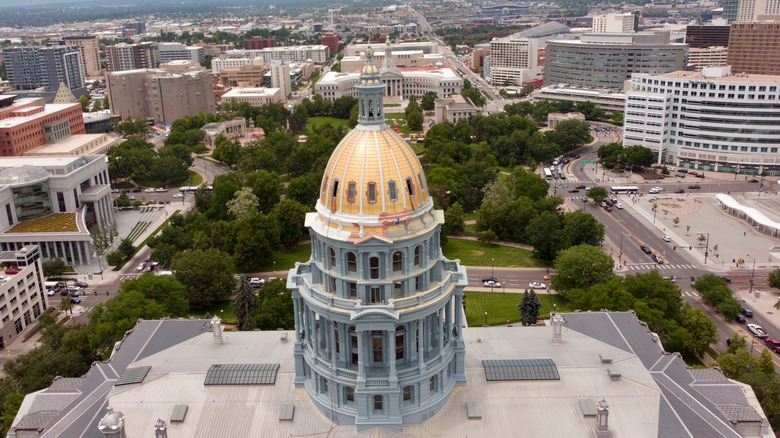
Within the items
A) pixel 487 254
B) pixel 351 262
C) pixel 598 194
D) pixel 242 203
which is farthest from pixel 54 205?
pixel 598 194

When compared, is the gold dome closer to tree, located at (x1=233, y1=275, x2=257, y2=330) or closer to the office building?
the office building

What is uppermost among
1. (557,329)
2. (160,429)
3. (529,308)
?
(160,429)

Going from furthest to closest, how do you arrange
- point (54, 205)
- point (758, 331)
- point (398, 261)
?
point (54, 205)
point (758, 331)
point (398, 261)

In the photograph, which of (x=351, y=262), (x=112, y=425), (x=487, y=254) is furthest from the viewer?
(x=487, y=254)

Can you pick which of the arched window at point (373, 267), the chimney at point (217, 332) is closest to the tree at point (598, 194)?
the chimney at point (217, 332)

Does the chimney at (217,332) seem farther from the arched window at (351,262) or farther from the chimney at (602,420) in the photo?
the chimney at (602,420)

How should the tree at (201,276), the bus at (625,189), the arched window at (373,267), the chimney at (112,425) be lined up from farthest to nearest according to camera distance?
1. the bus at (625,189)
2. the tree at (201,276)
3. the arched window at (373,267)
4. the chimney at (112,425)

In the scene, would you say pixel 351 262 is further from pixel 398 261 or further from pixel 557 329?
pixel 557 329
